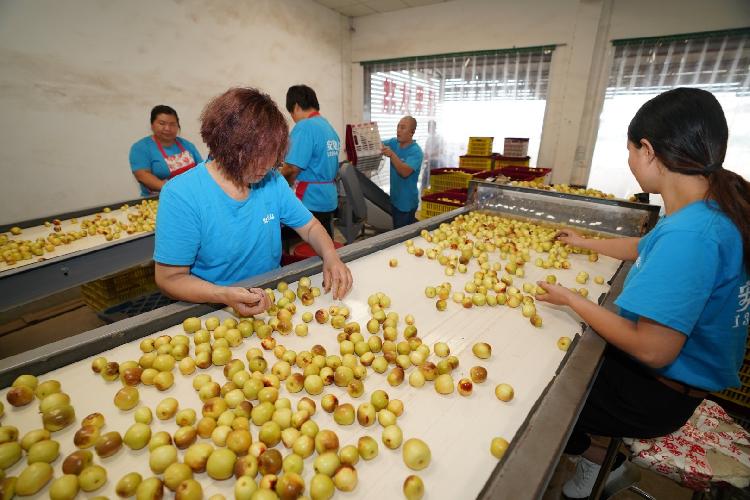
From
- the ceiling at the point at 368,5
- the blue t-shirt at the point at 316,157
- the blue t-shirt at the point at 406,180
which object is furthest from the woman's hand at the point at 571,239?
the ceiling at the point at 368,5

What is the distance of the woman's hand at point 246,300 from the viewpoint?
1417 millimetres

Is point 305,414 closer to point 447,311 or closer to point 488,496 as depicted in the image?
point 488,496

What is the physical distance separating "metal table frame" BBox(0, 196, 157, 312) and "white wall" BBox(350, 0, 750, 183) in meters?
6.29

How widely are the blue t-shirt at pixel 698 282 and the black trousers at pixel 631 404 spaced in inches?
8.2

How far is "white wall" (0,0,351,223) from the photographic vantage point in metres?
3.99

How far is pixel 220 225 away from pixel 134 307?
1.76 metres

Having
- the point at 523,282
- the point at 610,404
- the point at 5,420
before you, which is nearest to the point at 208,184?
the point at 5,420

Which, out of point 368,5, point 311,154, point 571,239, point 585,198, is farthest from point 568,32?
point 571,239

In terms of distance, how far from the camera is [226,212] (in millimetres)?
1708

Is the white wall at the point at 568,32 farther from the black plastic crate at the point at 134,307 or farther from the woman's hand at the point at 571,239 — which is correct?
the black plastic crate at the point at 134,307

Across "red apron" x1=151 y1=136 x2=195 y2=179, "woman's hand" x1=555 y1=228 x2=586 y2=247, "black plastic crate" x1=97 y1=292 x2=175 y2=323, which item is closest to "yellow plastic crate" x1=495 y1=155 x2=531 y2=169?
"woman's hand" x1=555 y1=228 x2=586 y2=247

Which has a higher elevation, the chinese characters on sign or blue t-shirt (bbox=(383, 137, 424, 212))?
the chinese characters on sign

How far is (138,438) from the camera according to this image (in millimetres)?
913

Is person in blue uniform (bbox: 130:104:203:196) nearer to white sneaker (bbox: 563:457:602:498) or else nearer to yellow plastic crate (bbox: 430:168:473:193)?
yellow plastic crate (bbox: 430:168:473:193)
